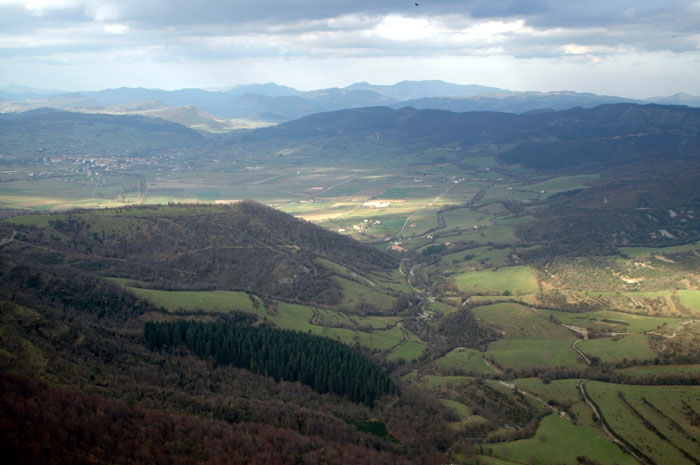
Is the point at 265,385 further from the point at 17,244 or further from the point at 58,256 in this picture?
A: the point at 17,244

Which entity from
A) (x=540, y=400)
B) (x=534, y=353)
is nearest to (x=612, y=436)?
(x=540, y=400)

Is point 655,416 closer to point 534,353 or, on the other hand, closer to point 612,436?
point 612,436

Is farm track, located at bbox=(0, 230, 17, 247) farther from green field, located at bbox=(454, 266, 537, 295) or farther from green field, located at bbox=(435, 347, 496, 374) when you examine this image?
green field, located at bbox=(454, 266, 537, 295)

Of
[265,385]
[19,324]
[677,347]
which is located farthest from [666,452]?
[19,324]

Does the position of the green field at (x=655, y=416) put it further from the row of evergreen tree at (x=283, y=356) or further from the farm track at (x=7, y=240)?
the farm track at (x=7, y=240)

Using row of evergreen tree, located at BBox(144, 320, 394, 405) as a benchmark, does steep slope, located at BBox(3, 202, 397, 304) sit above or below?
above

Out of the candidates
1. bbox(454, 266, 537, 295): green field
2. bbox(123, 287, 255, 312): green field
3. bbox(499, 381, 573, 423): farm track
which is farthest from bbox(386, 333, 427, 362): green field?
bbox(454, 266, 537, 295): green field
